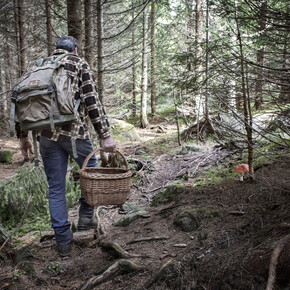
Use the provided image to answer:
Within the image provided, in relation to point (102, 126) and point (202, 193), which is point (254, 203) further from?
point (102, 126)

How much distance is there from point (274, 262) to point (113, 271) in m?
1.51

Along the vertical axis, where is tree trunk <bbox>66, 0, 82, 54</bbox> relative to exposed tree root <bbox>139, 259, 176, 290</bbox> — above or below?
above

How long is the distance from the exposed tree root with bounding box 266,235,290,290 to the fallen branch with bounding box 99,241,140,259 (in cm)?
146

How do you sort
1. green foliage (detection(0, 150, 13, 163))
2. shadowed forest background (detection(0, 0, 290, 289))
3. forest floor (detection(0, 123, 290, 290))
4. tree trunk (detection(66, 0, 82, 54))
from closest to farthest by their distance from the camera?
forest floor (detection(0, 123, 290, 290)) < shadowed forest background (detection(0, 0, 290, 289)) < tree trunk (detection(66, 0, 82, 54)) < green foliage (detection(0, 150, 13, 163))

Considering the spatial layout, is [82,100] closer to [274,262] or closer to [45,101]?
[45,101]

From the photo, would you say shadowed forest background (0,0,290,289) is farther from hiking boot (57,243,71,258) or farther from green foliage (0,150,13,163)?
green foliage (0,150,13,163)

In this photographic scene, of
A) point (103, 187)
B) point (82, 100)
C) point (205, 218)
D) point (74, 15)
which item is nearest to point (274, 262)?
point (205, 218)

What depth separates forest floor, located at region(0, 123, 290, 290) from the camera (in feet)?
6.86

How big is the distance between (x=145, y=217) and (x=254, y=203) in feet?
5.37

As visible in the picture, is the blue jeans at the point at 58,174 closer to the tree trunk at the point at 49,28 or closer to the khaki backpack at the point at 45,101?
the khaki backpack at the point at 45,101

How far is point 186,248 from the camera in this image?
2771mm

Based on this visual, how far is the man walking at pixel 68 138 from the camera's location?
3314 millimetres

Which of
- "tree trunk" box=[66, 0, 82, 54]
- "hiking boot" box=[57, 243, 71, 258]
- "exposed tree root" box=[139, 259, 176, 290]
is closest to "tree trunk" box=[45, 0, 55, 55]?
"tree trunk" box=[66, 0, 82, 54]

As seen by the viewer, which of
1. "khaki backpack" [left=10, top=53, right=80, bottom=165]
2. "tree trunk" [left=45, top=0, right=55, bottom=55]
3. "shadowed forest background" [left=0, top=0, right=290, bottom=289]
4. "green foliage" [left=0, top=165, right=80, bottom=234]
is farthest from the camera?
"tree trunk" [left=45, top=0, right=55, bottom=55]
